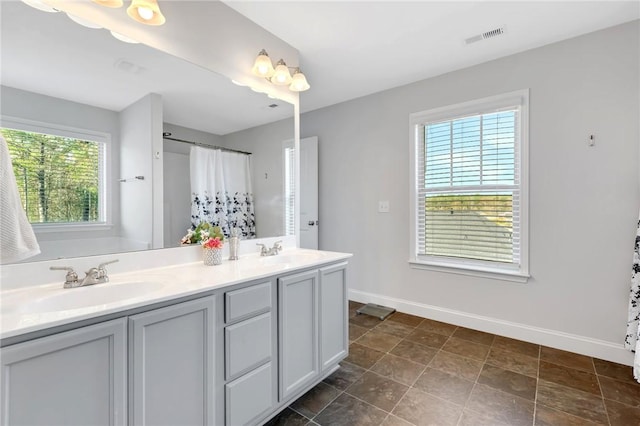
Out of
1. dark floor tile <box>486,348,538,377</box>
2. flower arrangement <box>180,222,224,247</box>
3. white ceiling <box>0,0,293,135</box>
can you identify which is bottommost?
dark floor tile <box>486,348,538,377</box>

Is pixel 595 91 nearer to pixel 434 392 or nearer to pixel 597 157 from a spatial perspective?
pixel 597 157

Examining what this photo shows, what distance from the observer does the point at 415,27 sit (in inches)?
82.4

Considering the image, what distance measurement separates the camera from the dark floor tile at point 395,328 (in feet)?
8.66

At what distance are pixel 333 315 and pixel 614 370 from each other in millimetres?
2051

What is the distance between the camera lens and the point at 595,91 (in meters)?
2.15

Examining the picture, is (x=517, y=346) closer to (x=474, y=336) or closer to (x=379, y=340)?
(x=474, y=336)

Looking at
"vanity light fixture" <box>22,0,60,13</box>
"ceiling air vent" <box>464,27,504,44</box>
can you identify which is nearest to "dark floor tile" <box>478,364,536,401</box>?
"ceiling air vent" <box>464,27,504,44</box>

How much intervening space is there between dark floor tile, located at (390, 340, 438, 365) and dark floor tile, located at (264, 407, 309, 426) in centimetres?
99

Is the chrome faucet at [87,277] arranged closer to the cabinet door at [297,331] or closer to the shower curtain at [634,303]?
the cabinet door at [297,331]

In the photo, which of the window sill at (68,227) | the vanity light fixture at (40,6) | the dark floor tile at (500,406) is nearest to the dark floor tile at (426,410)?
the dark floor tile at (500,406)

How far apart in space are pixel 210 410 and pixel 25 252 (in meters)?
1.04

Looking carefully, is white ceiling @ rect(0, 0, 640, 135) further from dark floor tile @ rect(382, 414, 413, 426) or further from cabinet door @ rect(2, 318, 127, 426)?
dark floor tile @ rect(382, 414, 413, 426)

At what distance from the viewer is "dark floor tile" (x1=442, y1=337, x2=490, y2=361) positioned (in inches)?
88.2

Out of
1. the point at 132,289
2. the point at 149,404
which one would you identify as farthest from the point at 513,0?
the point at 149,404
